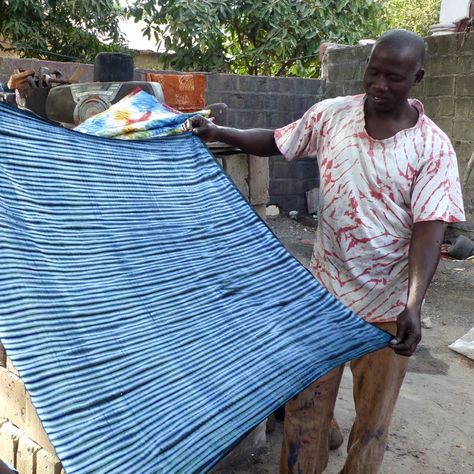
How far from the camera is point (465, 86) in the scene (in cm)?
646

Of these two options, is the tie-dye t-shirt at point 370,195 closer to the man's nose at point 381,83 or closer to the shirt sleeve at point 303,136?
the shirt sleeve at point 303,136

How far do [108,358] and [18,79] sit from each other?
6.49 feet

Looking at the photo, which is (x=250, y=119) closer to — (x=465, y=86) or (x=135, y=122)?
(x=465, y=86)

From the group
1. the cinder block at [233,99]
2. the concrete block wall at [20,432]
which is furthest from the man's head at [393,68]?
the cinder block at [233,99]

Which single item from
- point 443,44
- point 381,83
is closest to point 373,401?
point 381,83

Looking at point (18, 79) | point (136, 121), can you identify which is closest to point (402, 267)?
point (136, 121)

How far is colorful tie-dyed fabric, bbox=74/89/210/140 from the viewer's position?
2.14m

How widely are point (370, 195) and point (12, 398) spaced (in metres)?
1.30

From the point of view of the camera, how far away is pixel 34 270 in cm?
153

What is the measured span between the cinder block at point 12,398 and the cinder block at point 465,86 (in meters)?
5.55

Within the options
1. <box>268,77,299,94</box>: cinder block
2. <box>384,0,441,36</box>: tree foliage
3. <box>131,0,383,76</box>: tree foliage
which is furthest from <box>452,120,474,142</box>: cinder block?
<box>384,0,441,36</box>: tree foliage

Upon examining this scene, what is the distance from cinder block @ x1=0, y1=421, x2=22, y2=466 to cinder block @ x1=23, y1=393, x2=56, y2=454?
4 centimetres

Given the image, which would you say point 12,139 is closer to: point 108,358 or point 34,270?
point 34,270

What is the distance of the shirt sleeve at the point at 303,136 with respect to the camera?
7.41ft
